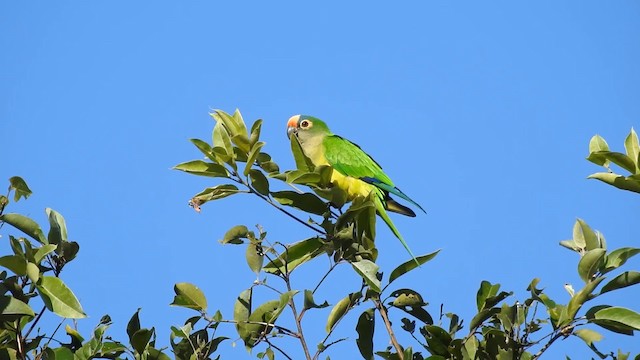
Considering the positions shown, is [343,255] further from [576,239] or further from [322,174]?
[576,239]

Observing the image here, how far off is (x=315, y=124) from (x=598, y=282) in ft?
10.8

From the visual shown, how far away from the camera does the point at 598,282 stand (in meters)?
2.77

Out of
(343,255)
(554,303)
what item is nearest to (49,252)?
(343,255)

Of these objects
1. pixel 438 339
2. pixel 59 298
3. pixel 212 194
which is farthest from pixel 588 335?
pixel 59 298

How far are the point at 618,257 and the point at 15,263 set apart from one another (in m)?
2.22

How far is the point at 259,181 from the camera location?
126 inches

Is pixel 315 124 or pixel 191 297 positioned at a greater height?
pixel 315 124

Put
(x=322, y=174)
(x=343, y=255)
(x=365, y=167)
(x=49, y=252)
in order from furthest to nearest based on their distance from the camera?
(x=365, y=167) < (x=322, y=174) < (x=343, y=255) < (x=49, y=252)

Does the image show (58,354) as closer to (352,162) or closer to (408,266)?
(408,266)

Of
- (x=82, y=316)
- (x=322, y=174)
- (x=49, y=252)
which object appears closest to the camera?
(x=82, y=316)

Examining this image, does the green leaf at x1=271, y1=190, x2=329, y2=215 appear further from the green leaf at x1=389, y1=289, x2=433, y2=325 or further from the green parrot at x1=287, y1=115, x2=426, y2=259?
the green parrot at x1=287, y1=115, x2=426, y2=259

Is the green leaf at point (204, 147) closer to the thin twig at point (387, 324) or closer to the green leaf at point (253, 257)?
the green leaf at point (253, 257)

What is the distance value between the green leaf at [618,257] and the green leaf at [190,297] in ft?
5.22

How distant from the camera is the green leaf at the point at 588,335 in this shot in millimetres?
2816
